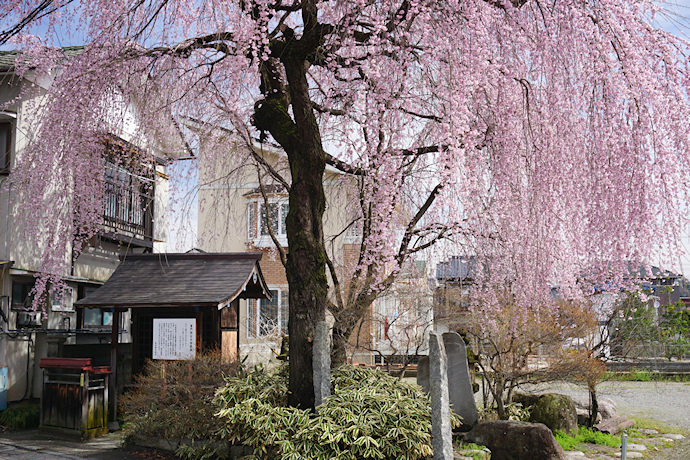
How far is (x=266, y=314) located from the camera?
1834cm

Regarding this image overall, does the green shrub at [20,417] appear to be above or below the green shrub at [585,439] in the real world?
above

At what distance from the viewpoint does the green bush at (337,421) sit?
6559 mm

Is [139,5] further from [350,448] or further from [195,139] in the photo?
[350,448]

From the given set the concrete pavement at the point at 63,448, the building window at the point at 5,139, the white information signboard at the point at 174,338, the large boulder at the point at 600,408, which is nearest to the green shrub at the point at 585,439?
the large boulder at the point at 600,408

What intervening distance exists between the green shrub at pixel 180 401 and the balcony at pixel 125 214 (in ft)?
16.2

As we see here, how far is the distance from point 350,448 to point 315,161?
3570 millimetres

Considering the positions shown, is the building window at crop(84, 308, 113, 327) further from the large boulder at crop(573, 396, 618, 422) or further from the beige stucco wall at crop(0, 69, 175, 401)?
the large boulder at crop(573, 396, 618, 422)

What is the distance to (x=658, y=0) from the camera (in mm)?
5090

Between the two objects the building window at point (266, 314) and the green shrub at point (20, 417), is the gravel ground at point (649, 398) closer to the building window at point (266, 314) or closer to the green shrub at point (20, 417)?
the building window at point (266, 314)

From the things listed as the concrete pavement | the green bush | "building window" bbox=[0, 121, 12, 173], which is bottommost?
the concrete pavement

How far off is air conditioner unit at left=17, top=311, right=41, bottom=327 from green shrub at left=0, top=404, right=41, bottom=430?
1.54 metres

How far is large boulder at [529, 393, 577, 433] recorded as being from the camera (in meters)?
10.5

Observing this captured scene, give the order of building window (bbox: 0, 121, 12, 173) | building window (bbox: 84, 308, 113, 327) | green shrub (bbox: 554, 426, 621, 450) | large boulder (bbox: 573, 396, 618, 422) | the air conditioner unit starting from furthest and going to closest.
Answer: building window (bbox: 84, 308, 113, 327), large boulder (bbox: 573, 396, 618, 422), building window (bbox: 0, 121, 12, 173), the air conditioner unit, green shrub (bbox: 554, 426, 621, 450)

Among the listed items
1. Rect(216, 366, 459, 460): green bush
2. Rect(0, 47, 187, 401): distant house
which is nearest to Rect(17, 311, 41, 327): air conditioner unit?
Rect(0, 47, 187, 401): distant house
